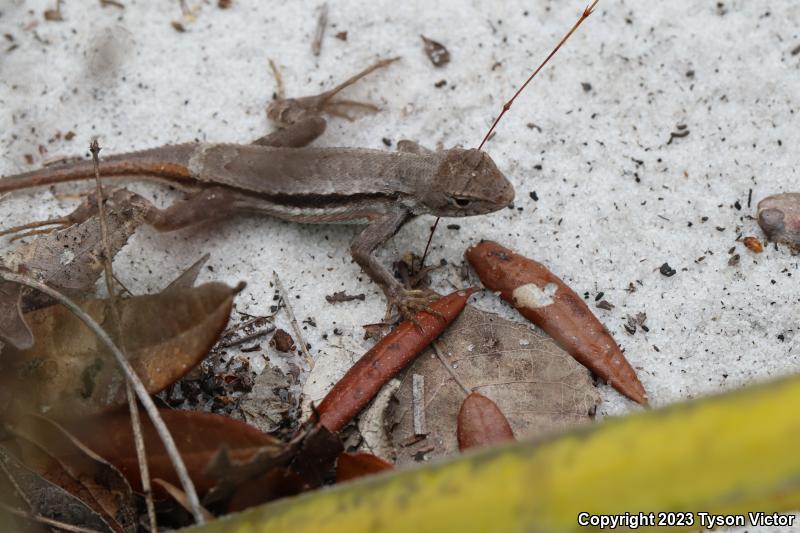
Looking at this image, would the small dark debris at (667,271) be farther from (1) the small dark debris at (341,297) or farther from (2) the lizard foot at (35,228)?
(2) the lizard foot at (35,228)

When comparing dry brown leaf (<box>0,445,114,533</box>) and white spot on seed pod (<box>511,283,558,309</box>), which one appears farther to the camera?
white spot on seed pod (<box>511,283,558,309</box>)

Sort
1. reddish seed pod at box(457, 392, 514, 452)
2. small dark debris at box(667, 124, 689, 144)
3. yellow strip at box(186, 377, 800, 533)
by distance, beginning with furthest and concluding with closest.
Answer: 1. small dark debris at box(667, 124, 689, 144)
2. reddish seed pod at box(457, 392, 514, 452)
3. yellow strip at box(186, 377, 800, 533)

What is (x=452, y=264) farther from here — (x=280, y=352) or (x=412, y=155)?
(x=280, y=352)

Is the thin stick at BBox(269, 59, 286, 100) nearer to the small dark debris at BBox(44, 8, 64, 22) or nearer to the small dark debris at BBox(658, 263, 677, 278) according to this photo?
the small dark debris at BBox(44, 8, 64, 22)

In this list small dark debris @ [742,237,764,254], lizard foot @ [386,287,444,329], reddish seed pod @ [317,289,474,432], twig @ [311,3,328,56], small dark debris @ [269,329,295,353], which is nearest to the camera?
reddish seed pod @ [317,289,474,432]

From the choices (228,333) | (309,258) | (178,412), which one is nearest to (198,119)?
(309,258)

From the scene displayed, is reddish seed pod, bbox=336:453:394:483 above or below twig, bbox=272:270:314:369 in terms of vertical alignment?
below

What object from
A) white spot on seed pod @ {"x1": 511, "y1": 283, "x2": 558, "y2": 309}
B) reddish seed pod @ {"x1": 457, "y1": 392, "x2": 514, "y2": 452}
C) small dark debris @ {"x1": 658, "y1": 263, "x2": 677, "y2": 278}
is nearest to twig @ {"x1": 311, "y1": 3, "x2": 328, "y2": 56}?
white spot on seed pod @ {"x1": 511, "y1": 283, "x2": 558, "y2": 309}
